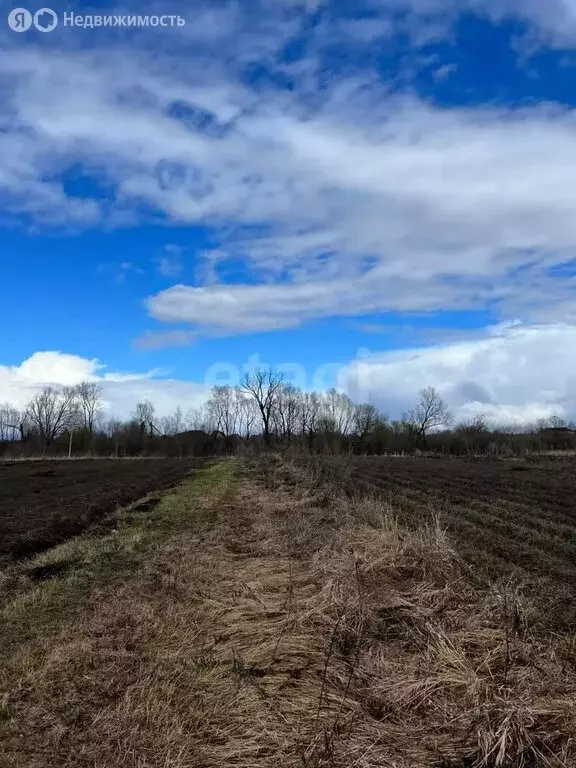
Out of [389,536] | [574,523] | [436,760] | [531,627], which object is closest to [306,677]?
[436,760]

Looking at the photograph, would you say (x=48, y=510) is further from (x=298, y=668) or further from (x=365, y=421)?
(x=365, y=421)

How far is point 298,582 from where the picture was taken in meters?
8.09

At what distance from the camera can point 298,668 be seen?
535 cm

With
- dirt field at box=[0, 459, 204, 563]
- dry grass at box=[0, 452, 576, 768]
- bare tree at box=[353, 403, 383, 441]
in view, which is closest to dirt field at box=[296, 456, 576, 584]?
dry grass at box=[0, 452, 576, 768]

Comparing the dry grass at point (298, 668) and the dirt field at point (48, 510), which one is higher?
the dry grass at point (298, 668)

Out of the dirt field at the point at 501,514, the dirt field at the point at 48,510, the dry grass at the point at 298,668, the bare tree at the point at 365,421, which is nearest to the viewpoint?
the dry grass at the point at 298,668

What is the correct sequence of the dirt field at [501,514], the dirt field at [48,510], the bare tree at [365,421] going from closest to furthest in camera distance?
the dirt field at [501,514] → the dirt field at [48,510] → the bare tree at [365,421]

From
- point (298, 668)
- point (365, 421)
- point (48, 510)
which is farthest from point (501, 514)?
point (365, 421)

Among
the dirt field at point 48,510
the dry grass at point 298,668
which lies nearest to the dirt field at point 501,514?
the dry grass at point 298,668

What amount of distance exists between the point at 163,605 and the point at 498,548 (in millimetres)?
6160

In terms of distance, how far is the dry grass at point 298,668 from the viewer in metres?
4.00

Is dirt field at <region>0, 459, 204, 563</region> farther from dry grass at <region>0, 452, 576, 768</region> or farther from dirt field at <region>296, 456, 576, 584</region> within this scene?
dirt field at <region>296, 456, 576, 584</region>

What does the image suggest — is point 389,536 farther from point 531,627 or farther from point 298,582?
point 531,627

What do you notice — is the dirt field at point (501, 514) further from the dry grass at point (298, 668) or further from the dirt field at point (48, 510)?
the dirt field at point (48, 510)
